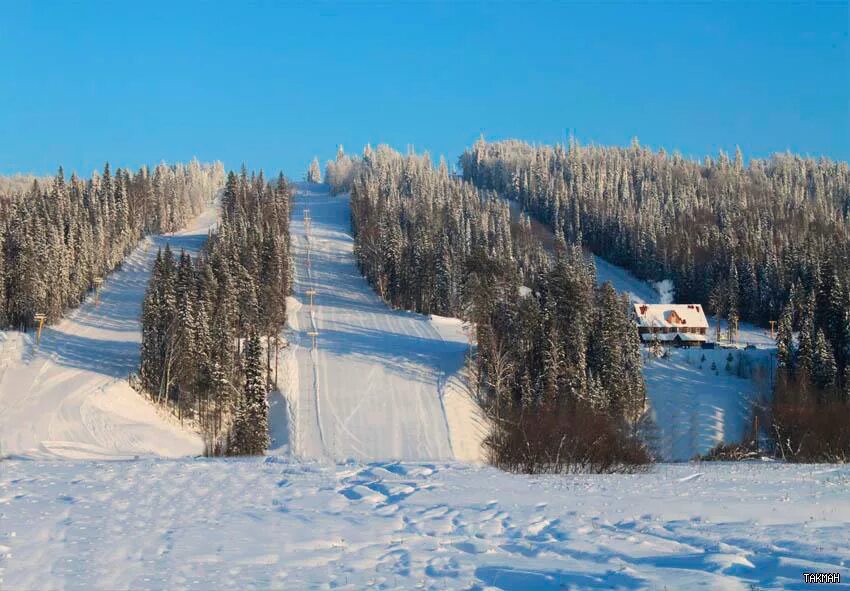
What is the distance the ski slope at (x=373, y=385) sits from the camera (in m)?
55.4

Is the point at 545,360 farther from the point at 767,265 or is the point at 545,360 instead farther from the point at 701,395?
the point at 767,265

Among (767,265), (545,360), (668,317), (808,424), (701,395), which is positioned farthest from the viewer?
(767,265)

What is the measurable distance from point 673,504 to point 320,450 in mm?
38443

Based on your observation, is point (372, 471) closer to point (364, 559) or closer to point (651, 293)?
point (364, 559)

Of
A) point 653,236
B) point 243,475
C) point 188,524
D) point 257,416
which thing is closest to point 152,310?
point 257,416

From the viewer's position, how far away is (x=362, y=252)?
4990 inches

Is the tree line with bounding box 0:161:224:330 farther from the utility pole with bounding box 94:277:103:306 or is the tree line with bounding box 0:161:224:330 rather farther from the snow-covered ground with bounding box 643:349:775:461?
the snow-covered ground with bounding box 643:349:775:461

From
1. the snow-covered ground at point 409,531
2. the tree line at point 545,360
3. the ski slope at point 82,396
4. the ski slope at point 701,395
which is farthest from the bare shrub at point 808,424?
the ski slope at point 82,396

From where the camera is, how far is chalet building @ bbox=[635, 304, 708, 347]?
101 metres

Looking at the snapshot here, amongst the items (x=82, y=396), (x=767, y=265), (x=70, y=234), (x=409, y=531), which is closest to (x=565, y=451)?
(x=409, y=531)

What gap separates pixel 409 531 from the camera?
14.6 meters

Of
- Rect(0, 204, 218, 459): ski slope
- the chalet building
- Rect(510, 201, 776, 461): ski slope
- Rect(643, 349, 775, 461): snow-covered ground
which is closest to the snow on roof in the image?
the chalet building

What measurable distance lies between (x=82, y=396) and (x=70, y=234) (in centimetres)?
4798

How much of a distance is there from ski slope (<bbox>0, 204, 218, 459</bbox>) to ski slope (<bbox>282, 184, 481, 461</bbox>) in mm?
9961
